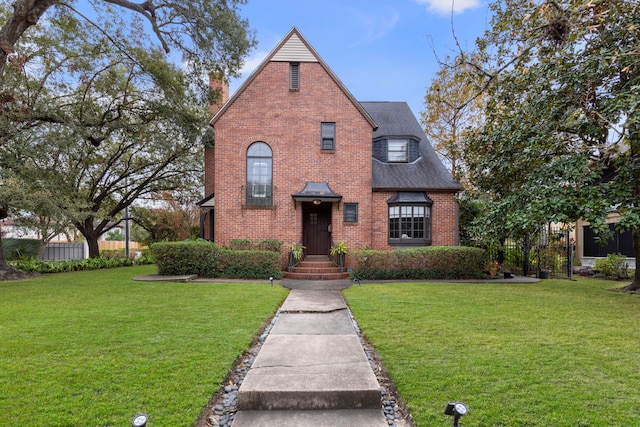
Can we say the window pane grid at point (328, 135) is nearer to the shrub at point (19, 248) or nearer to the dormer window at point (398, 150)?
the dormer window at point (398, 150)

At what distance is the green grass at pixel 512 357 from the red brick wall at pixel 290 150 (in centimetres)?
650

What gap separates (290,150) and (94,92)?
10543 mm

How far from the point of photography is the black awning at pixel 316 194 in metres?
13.1

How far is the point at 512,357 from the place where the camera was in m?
4.04

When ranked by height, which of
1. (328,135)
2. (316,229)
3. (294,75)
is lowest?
(316,229)

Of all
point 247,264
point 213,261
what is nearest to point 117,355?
point 247,264

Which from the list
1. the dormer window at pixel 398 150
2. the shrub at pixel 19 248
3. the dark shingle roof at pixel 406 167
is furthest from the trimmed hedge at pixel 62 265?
the dormer window at pixel 398 150

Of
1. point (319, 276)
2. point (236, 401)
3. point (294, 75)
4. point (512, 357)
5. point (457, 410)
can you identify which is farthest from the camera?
point (294, 75)

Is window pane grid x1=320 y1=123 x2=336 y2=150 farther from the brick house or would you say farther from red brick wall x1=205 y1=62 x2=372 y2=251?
red brick wall x1=205 y1=62 x2=372 y2=251

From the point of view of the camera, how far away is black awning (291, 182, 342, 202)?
1313 cm

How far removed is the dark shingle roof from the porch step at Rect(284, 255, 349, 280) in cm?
374

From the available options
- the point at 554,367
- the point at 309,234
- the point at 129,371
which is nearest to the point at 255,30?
the point at 309,234

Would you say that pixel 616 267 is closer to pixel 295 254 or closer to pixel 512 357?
pixel 295 254

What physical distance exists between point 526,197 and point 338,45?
9.99 m
